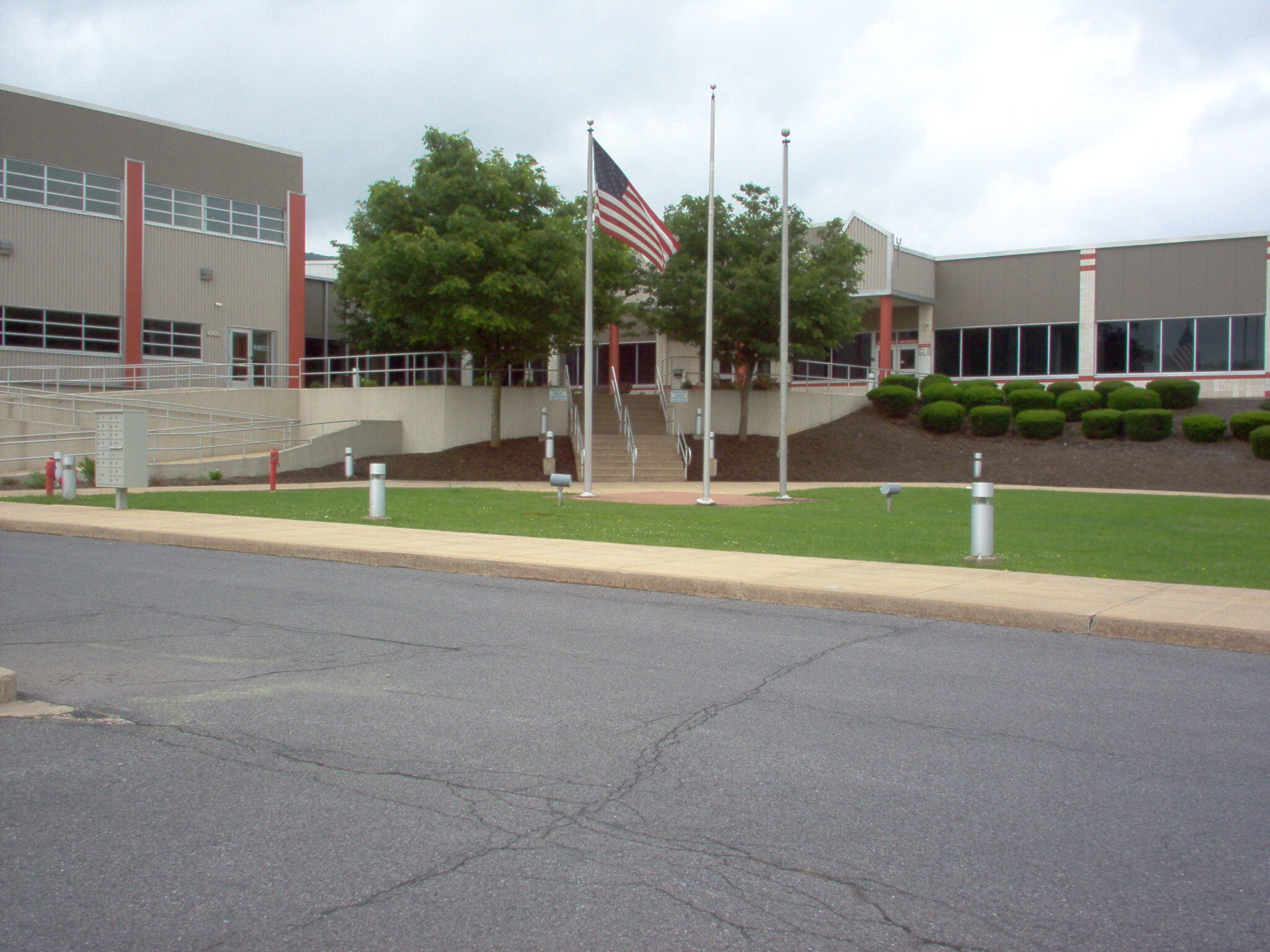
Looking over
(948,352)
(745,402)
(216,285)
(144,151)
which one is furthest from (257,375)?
(948,352)

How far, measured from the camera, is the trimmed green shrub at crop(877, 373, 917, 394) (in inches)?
1583

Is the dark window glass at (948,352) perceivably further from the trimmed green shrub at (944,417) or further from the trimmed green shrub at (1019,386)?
the trimmed green shrub at (944,417)

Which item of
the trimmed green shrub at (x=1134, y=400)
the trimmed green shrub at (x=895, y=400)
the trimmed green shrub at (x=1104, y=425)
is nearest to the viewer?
the trimmed green shrub at (x=1104, y=425)

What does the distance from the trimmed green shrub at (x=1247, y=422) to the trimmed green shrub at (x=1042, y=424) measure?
4697mm

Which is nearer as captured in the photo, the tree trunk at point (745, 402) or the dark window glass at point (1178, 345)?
the tree trunk at point (745, 402)

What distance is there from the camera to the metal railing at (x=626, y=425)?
31.8 metres

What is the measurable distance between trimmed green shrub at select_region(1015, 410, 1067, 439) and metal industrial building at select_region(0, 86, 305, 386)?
79.3 feet

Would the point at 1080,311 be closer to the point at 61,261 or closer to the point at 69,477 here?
the point at 69,477

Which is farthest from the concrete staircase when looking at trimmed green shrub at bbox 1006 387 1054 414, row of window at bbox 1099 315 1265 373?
row of window at bbox 1099 315 1265 373

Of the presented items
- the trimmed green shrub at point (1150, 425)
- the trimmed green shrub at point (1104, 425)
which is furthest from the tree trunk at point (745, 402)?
the trimmed green shrub at point (1150, 425)

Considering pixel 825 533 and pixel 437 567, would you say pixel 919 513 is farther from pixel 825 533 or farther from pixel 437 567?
pixel 437 567

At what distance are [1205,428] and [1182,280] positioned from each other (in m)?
9.86

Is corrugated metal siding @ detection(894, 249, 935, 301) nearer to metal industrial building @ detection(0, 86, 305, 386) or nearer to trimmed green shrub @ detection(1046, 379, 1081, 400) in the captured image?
trimmed green shrub @ detection(1046, 379, 1081, 400)

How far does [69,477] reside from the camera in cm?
2262
